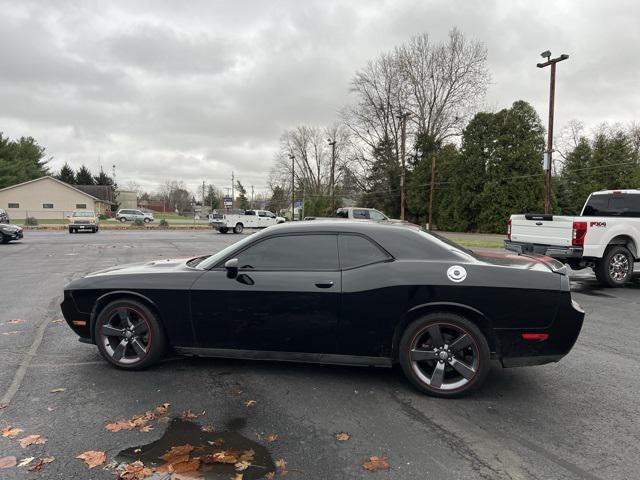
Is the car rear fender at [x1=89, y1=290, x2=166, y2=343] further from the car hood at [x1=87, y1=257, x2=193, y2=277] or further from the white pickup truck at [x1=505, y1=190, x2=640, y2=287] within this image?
the white pickup truck at [x1=505, y1=190, x2=640, y2=287]

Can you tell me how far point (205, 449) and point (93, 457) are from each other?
2.25ft

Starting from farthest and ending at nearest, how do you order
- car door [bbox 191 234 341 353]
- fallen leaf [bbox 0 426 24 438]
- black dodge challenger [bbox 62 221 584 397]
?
car door [bbox 191 234 341 353]
black dodge challenger [bbox 62 221 584 397]
fallen leaf [bbox 0 426 24 438]

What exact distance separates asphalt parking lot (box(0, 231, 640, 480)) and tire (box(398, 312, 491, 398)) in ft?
0.45

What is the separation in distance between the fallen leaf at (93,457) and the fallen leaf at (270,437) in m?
1.02

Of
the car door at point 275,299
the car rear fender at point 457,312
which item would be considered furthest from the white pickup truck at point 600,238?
the car door at point 275,299

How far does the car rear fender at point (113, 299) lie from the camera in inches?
162

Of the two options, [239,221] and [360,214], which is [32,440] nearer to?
[360,214]

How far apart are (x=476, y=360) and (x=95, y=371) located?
11.6ft

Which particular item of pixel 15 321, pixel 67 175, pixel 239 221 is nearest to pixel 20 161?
pixel 67 175

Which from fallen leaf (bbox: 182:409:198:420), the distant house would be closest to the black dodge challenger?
fallen leaf (bbox: 182:409:198:420)

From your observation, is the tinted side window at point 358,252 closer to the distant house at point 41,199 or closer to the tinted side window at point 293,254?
the tinted side window at point 293,254

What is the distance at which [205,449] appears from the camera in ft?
9.47

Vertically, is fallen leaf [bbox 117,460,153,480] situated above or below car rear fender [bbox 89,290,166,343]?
below

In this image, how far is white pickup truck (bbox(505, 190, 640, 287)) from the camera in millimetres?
9180
